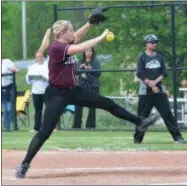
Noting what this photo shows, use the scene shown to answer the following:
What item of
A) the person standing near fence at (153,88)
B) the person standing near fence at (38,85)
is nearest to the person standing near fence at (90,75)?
the person standing near fence at (38,85)

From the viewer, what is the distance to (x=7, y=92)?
59.9 ft

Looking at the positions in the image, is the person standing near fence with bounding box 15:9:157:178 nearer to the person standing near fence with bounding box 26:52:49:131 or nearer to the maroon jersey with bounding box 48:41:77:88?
the maroon jersey with bounding box 48:41:77:88

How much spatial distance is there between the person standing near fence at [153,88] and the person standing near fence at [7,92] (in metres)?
5.23

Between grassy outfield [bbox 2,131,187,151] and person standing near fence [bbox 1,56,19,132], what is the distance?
3.18ft

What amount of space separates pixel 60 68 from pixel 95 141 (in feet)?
16.2

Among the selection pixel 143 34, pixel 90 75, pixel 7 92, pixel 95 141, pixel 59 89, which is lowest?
pixel 95 141

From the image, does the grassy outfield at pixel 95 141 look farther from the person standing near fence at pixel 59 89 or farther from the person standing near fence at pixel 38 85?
the person standing near fence at pixel 59 89

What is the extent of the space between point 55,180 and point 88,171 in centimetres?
86

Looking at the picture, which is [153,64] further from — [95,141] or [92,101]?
[92,101]

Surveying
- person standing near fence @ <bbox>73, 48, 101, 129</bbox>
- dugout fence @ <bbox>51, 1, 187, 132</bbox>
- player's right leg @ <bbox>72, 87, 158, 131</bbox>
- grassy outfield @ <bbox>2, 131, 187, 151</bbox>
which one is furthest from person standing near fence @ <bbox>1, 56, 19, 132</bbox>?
player's right leg @ <bbox>72, 87, 158, 131</bbox>

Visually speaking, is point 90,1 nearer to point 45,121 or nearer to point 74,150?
point 74,150

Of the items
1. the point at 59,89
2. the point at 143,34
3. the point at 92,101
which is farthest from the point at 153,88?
the point at 143,34

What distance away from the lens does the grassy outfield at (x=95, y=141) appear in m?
12.9

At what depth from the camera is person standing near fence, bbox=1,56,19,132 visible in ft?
59.5
